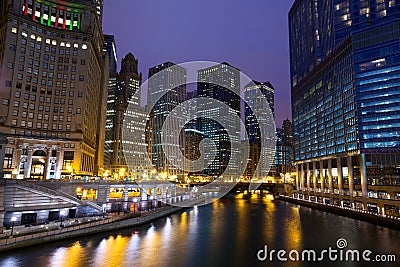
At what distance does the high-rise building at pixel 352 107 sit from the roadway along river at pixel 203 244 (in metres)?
28.2

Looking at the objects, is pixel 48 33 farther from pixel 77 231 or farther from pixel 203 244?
pixel 203 244

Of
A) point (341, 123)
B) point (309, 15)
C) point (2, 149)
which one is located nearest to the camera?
point (2, 149)

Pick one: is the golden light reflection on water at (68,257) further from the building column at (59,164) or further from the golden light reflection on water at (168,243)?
the building column at (59,164)

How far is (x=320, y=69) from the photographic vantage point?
12850 cm

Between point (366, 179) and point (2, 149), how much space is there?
99.2 m

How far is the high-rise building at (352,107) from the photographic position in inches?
3465

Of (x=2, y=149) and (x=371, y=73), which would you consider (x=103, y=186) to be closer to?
(x=2, y=149)

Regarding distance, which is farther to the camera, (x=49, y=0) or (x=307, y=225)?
(x=49, y=0)

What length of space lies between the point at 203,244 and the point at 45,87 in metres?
75.4


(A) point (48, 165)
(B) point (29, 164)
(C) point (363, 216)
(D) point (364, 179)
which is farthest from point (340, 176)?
(B) point (29, 164)

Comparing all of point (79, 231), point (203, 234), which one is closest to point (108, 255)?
point (79, 231)

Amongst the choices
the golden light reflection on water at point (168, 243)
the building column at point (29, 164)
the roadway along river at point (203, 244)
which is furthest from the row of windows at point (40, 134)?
the golden light reflection on water at point (168, 243)

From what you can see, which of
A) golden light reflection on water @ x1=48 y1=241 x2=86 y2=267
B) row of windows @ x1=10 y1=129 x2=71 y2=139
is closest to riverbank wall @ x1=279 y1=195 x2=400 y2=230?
golden light reflection on water @ x1=48 y1=241 x2=86 y2=267

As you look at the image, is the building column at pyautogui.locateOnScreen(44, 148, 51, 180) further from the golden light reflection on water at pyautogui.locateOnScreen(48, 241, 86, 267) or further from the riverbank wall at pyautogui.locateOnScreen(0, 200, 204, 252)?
the golden light reflection on water at pyautogui.locateOnScreen(48, 241, 86, 267)
